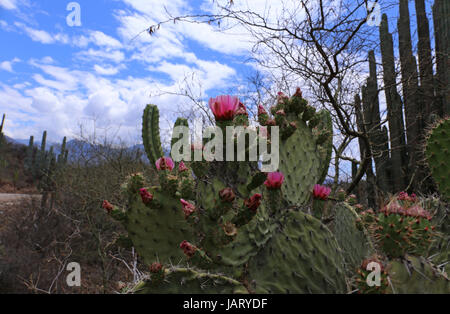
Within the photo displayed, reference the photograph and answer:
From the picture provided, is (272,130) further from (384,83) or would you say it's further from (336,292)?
(384,83)

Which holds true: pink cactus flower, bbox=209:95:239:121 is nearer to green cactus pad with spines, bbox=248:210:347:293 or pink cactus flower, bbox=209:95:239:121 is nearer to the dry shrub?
green cactus pad with spines, bbox=248:210:347:293

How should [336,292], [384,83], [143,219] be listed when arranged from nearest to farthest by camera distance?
[336,292] < [143,219] < [384,83]

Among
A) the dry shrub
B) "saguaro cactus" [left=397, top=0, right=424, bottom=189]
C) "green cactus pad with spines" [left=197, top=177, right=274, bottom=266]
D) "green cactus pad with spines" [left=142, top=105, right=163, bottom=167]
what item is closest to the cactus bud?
"green cactus pad with spines" [left=197, top=177, right=274, bottom=266]

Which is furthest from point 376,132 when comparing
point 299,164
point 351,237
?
point 351,237

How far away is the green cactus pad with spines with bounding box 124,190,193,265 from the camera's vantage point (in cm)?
135

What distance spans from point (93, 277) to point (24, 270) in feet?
3.76

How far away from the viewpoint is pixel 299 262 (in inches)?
41.4

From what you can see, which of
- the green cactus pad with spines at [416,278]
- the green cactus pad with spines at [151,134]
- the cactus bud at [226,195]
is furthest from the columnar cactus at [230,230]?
the green cactus pad with spines at [151,134]

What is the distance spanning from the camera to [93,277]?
230 inches

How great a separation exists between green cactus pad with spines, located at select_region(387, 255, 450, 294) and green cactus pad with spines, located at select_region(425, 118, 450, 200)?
1.16 m

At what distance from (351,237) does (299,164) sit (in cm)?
49

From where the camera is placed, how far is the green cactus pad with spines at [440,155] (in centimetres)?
189

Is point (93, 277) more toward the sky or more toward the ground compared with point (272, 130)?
more toward the ground
